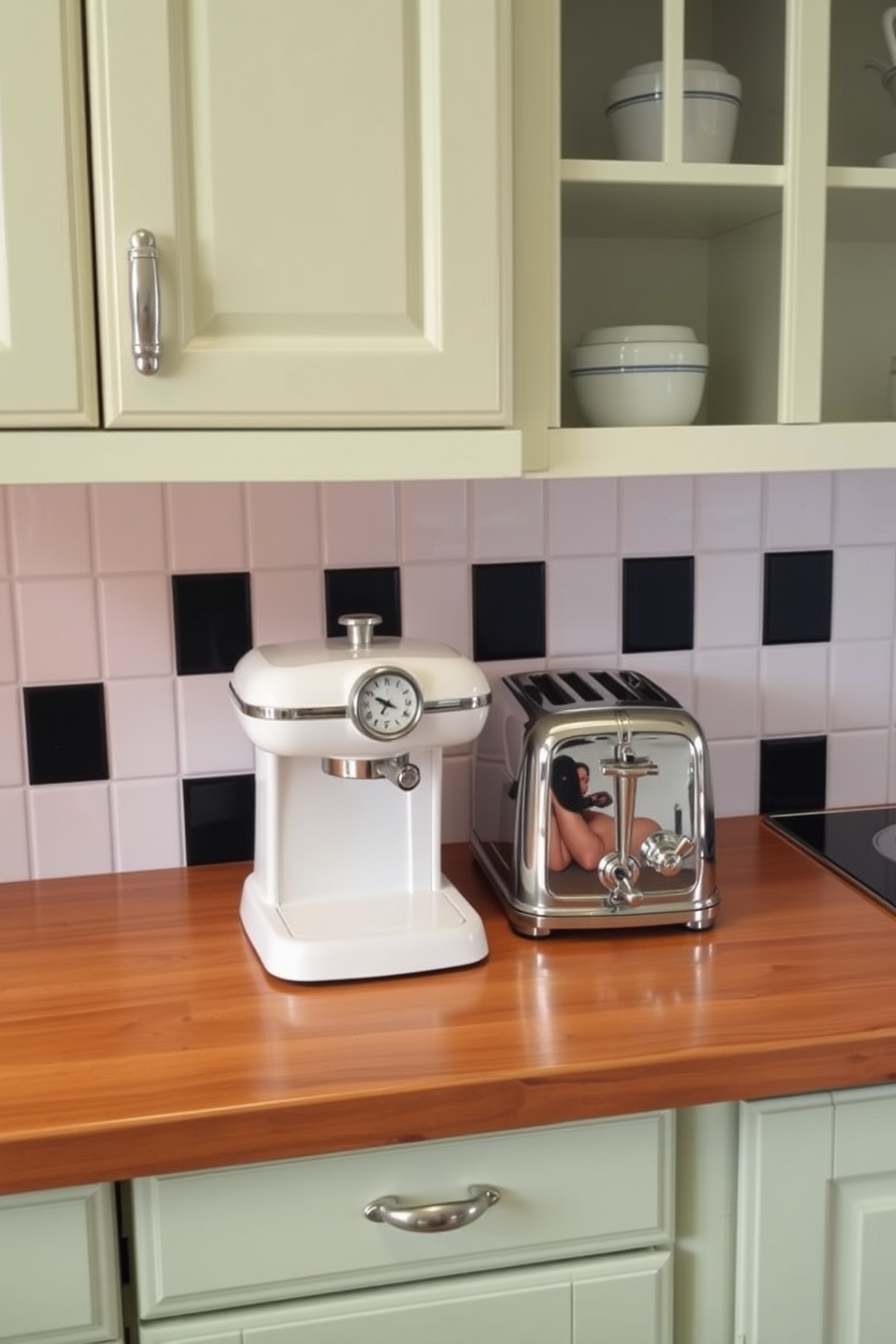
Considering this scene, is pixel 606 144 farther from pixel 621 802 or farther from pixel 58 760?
pixel 58 760

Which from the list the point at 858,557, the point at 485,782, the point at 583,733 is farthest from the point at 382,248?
the point at 858,557

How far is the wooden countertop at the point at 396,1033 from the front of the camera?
102cm

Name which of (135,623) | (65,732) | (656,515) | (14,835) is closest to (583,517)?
(656,515)

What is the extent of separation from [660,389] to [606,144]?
0.25 m

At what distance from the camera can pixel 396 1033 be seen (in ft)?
3.72

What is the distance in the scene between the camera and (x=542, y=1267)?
1118mm

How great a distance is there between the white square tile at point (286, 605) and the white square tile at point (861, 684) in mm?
670

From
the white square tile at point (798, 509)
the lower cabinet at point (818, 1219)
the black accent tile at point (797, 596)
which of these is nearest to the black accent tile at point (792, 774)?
the black accent tile at point (797, 596)

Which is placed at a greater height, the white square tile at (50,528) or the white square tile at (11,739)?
the white square tile at (50,528)

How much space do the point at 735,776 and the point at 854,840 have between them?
0.17 metres

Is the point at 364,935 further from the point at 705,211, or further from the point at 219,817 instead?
the point at 705,211

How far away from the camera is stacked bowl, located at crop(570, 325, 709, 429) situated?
133cm

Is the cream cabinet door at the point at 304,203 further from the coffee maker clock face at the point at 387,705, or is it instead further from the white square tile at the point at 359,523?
the white square tile at the point at 359,523

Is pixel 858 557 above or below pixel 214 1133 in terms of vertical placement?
above
